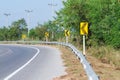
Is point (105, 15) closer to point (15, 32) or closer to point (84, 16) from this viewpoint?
point (84, 16)

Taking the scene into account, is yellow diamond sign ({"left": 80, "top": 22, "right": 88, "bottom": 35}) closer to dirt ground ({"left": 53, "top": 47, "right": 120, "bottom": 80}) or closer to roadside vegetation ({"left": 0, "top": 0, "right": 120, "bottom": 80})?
roadside vegetation ({"left": 0, "top": 0, "right": 120, "bottom": 80})

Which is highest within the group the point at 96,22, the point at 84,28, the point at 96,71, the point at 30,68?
the point at 96,22

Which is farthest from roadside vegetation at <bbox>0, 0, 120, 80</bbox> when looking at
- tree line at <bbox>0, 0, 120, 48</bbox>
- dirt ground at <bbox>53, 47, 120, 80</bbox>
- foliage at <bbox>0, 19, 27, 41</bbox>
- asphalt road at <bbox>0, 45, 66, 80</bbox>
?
foliage at <bbox>0, 19, 27, 41</bbox>

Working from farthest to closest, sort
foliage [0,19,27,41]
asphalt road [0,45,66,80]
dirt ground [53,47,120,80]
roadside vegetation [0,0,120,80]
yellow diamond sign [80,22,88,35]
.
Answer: foliage [0,19,27,41]
roadside vegetation [0,0,120,80]
yellow diamond sign [80,22,88,35]
asphalt road [0,45,66,80]
dirt ground [53,47,120,80]

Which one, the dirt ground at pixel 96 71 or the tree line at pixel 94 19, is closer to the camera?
the dirt ground at pixel 96 71

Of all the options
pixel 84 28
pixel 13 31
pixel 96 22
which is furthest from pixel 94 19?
pixel 13 31

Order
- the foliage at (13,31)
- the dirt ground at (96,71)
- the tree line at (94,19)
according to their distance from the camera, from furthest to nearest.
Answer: the foliage at (13,31) < the tree line at (94,19) < the dirt ground at (96,71)

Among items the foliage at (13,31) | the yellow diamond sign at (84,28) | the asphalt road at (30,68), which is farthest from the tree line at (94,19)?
the foliage at (13,31)

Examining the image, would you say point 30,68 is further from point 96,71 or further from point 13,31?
point 13,31

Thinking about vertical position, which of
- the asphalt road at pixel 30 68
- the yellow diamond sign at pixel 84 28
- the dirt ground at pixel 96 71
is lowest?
the asphalt road at pixel 30 68

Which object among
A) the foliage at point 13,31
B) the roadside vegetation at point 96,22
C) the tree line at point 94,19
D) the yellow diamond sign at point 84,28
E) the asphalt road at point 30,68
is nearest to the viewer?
the asphalt road at point 30,68

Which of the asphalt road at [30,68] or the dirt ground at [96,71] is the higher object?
the dirt ground at [96,71]

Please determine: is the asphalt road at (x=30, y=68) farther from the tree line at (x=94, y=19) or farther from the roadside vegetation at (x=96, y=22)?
the tree line at (x=94, y=19)

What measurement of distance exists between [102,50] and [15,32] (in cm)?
8110
